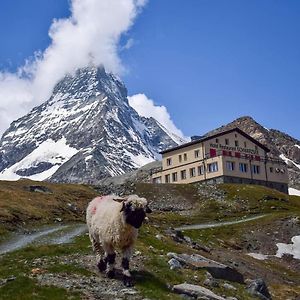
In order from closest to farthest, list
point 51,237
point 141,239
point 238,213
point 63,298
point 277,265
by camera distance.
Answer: point 63,298 → point 141,239 → point 51,237 → point 277,265 → point 238,213

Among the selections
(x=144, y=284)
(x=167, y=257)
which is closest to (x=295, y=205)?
(x=167, y=257)

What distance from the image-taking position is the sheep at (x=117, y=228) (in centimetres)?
2308

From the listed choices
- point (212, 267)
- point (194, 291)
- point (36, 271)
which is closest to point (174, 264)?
point (212, 267)

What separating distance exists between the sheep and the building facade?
10355cm

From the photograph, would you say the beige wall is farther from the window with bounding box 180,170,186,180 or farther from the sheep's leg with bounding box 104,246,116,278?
the sheep's leg with bounding box 104,246,116,278

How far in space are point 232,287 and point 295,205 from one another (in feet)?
283

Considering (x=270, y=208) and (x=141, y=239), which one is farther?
(x=270, y=208)

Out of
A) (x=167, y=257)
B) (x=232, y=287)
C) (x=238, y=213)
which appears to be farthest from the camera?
(x=238, y=213)

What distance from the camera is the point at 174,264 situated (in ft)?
98.1

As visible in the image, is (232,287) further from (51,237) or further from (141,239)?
(51,237)

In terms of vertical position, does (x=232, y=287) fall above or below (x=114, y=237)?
below

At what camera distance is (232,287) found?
2972cm

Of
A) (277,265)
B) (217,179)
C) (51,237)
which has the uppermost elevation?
(217,179)

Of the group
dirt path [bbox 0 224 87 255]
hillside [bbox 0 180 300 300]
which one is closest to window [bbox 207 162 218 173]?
hillside [bbox 0 180 300 300]
